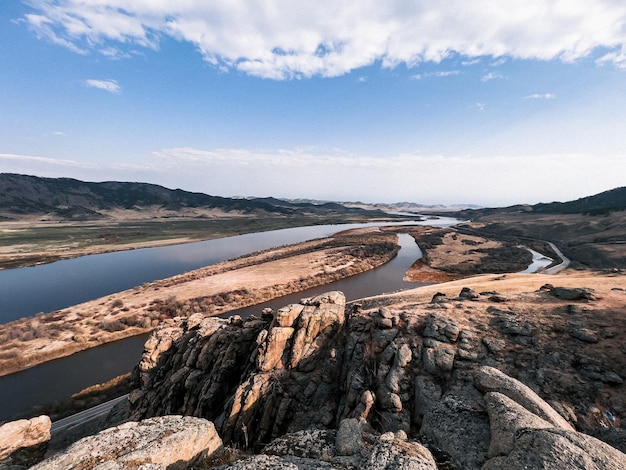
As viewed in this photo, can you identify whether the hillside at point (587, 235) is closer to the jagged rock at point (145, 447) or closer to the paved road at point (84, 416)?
the jagged rock at point (145, 447)

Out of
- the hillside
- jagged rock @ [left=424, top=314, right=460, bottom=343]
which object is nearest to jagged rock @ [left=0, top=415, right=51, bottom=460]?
jagged rock @ [left=424, top=314, right=460, bottom=343]

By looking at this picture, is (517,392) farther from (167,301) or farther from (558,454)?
(167,301)

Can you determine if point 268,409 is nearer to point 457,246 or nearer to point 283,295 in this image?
point 283,295

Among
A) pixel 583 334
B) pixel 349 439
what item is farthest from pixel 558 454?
pixel 583 334

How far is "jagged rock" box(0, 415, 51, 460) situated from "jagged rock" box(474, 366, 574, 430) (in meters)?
23.2

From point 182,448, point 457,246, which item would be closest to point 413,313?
point 182,448

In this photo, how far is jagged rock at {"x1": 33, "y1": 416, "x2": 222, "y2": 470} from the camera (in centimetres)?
852

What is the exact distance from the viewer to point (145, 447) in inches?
361

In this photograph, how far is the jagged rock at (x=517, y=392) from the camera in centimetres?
1085

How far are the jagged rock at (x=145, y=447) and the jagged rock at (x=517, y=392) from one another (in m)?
11.8

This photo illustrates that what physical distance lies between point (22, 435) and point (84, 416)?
13665mm

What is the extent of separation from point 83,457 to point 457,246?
11517 centimetres

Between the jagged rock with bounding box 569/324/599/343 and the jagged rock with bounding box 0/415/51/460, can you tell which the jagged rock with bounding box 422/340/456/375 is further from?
Result: the jagged rock with bounding box 0/415/51/460

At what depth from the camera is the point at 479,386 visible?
Answer: 13344 mm
